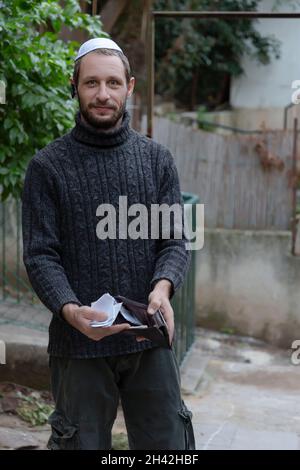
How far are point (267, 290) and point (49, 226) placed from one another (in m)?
6.12

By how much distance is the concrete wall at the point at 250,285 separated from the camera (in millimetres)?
8461

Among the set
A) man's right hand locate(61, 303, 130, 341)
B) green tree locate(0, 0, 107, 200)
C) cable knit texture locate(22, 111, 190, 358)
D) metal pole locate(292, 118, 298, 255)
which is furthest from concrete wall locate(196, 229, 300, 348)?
man's right hand locate(61, 303, 130, 341)

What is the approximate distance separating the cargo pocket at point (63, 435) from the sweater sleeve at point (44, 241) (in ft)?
1.17

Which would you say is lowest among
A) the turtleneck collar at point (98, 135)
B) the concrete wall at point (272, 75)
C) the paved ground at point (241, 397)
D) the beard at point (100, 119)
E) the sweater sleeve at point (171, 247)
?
the paved ground at point (241, 397)

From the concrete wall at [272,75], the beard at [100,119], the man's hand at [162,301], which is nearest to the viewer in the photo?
the man's hand at [162,301]

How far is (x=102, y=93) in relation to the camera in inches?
104

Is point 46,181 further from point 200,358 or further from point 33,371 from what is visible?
point 200,358

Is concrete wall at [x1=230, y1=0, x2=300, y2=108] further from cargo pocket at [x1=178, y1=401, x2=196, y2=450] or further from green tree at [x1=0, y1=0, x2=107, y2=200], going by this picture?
cargo pocket at [x1=178, y1=401, x2=196, y2=450]

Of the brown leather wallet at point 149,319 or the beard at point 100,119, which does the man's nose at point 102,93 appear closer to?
the beard at point 100,119

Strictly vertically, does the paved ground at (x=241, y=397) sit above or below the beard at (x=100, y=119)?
below

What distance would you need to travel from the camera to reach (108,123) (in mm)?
2674

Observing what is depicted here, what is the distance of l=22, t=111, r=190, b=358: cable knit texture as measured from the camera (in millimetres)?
2635

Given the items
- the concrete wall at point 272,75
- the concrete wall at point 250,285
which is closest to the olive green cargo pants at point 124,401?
the concrete wall at point 250,285

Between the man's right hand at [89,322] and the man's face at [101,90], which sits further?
the man's face at [101,90]
